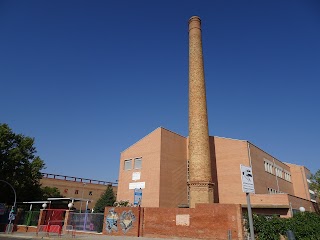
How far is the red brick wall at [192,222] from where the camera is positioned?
18609 millimetres

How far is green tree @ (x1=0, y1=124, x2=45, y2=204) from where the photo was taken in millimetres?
35219

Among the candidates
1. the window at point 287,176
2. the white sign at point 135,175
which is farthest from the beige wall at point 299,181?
the white sign at point 135,175

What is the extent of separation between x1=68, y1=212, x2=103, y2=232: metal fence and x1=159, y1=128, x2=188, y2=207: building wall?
7.89 metres

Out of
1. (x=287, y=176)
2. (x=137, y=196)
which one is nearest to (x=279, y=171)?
(x=287, y=176)

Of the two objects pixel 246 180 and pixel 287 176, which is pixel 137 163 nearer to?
pixel 287 176

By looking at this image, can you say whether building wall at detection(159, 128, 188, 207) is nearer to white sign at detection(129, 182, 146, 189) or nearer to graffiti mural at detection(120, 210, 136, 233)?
white sign at detection(129, 182, 146, 189)

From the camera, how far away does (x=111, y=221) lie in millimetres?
24844

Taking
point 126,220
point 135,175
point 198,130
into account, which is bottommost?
point 126,220

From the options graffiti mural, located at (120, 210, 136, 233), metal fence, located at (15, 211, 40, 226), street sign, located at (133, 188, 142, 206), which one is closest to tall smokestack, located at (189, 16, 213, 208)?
graffiti mural, located at (120, 210, 136, 233)

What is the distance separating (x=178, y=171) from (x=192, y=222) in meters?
15.3

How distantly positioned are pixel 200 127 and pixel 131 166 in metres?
12.3

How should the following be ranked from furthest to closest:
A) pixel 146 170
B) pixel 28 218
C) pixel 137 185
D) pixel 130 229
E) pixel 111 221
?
pixel 137 185 → pixel 146 170 → pixel 28 218 → pixel 111 221 → pixel 130 229

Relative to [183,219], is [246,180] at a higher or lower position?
higher

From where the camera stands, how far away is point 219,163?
34781 mm
